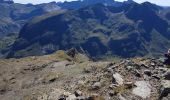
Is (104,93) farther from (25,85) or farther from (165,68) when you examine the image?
(25,85)

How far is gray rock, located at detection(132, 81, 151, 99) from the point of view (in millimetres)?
33562

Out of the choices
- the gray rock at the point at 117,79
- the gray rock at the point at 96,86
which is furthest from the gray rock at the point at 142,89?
the gray rock at the point at 96,86

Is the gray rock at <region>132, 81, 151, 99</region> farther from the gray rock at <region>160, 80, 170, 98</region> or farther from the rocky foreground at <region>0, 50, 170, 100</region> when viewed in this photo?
the gray rock at <region>160, 80, 170, 98</region>

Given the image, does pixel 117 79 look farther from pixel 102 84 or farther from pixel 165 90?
pixel 165 90

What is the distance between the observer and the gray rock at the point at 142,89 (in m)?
33.6

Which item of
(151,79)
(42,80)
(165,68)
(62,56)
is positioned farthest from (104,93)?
(62,56)

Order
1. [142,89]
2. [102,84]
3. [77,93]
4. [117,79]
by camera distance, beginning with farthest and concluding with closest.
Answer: [102,84] < [117,79] < [77,93] < [142,89]

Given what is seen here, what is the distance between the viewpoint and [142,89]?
34.3 metres

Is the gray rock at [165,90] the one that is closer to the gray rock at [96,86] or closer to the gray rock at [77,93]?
the gray rock at [96,86]

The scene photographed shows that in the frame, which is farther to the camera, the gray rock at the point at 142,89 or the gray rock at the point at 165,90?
the gray rock at the point at 142,89

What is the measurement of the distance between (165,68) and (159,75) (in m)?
2.52

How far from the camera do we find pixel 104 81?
37938mm

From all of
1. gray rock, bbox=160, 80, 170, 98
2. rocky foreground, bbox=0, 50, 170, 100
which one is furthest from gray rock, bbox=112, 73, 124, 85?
gray rock, bbox=160, 80, 170, 98

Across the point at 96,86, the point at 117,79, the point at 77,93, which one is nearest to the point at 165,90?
the point at 117,79
